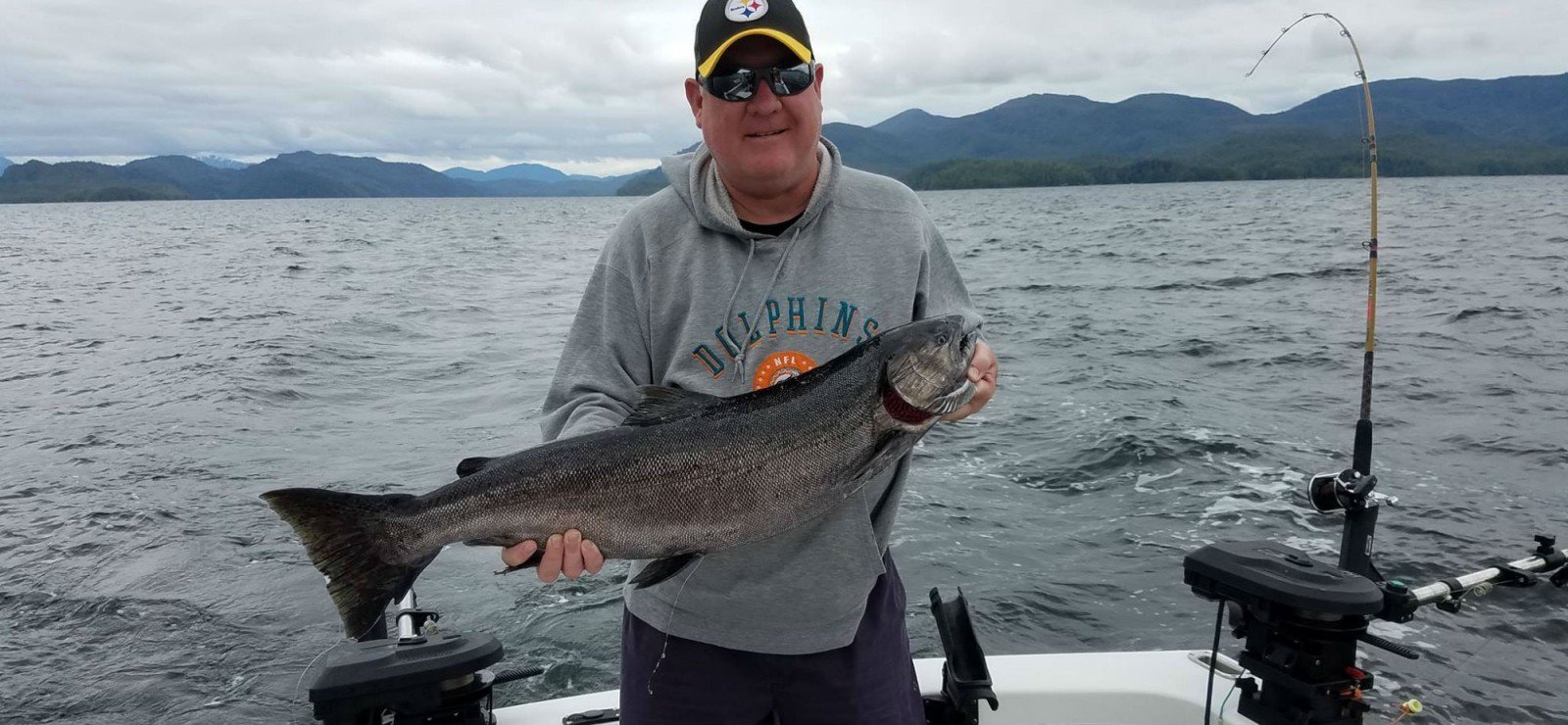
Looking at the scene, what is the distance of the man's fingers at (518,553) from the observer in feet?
10.5

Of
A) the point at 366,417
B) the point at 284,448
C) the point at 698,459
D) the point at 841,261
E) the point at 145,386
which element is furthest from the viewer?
the point at 145,386

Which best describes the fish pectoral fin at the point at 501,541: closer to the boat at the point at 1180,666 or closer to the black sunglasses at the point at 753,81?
the boat at the point at 1180,666

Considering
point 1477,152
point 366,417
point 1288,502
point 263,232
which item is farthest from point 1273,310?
point 1477,152

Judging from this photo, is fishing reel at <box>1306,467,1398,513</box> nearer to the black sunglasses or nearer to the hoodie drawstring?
the hoodie drawstring

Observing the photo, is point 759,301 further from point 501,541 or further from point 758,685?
point 758,685

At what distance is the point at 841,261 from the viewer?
3.48m

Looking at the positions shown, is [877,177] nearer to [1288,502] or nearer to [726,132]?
[726,132]

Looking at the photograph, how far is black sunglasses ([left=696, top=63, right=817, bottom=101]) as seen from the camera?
3207mm

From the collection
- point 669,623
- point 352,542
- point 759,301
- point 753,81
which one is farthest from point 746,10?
point 352,542

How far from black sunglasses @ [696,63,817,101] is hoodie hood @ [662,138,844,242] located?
0.33m

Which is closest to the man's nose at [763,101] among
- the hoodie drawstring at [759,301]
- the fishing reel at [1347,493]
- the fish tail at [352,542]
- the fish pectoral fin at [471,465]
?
the hoodie drawstring at [759,301]

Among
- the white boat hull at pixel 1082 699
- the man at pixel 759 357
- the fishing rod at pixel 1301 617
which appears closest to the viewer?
the man at pixel 759 357

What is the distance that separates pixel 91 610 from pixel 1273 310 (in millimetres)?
24803

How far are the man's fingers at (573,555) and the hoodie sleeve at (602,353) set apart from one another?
40 centimetres
